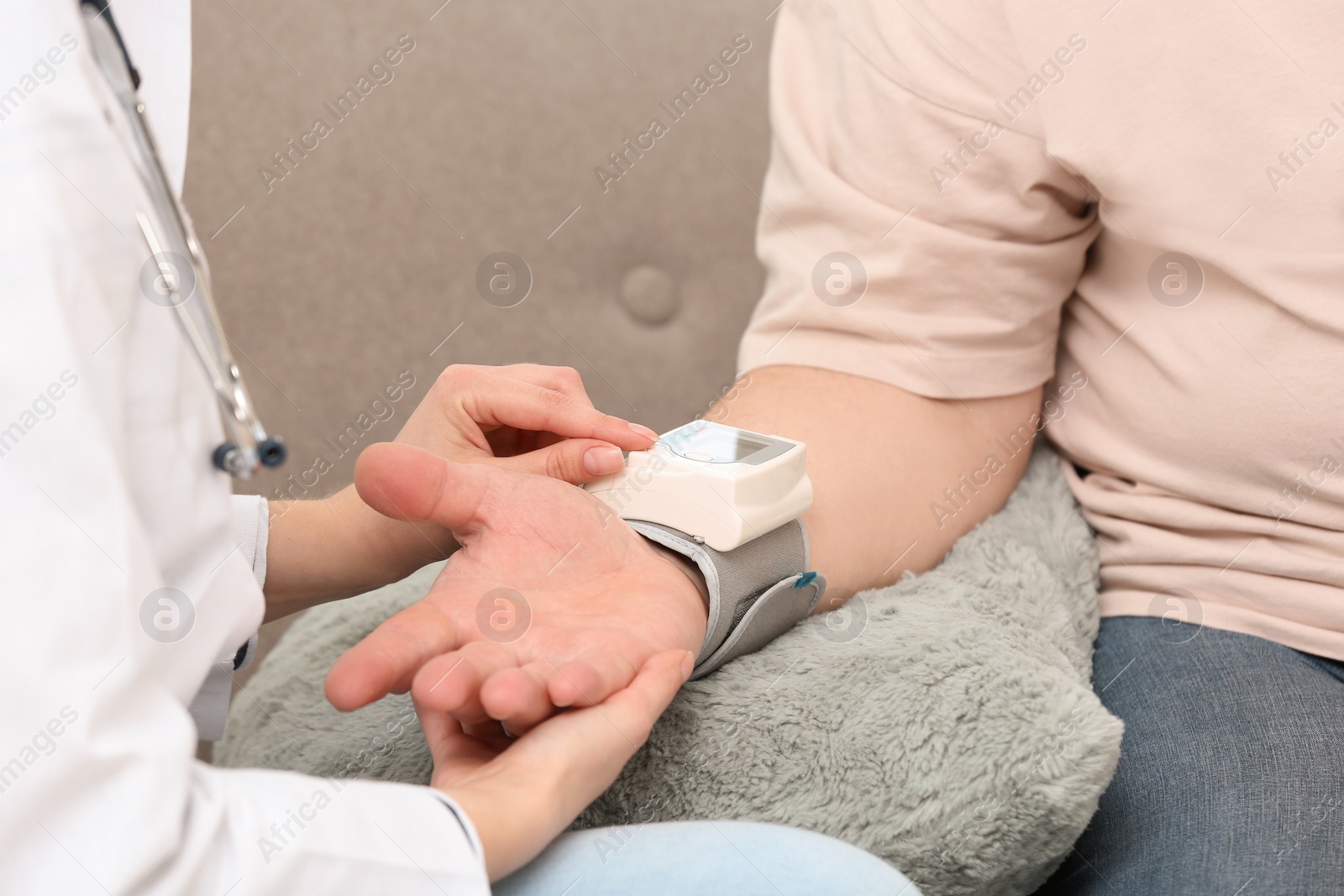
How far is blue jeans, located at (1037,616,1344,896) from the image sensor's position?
0.52 m

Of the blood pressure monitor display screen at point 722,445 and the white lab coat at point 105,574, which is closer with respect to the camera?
the white lab coat at point 105,574

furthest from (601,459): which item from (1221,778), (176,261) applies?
(1221,778)

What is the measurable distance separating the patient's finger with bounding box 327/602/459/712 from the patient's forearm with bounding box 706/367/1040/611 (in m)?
0.27

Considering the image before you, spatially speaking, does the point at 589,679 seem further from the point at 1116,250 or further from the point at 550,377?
the point at 1116,250

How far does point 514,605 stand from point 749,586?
147mm

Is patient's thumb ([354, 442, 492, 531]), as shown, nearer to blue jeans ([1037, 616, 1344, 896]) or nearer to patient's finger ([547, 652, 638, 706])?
patient's finger ([547, 652, 638, 706])

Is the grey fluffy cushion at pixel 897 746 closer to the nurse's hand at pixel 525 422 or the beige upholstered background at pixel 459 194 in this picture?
the nurse's hand at pixel 525 422

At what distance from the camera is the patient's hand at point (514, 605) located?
417 mm

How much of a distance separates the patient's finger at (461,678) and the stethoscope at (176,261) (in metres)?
0.12

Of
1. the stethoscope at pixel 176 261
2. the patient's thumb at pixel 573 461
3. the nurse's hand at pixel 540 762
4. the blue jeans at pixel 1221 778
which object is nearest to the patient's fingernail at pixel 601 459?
the patient's thumb at pixel 573 461

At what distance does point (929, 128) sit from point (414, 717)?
0.52 metres

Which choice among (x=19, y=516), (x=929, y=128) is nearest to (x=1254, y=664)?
(x=929, y=128)

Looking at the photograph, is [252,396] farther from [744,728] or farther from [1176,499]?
[1176,499]

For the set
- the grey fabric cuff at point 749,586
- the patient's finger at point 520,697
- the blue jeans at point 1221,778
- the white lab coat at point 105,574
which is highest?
the white lab coat at point 105,574
